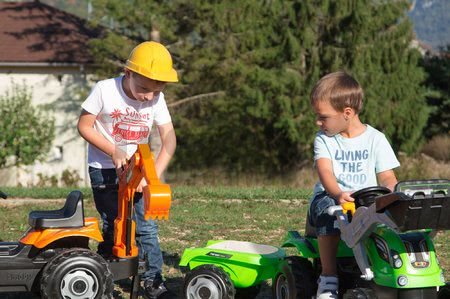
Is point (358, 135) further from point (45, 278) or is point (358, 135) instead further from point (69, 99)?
point (69, 99)

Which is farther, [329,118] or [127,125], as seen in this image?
[127,125]

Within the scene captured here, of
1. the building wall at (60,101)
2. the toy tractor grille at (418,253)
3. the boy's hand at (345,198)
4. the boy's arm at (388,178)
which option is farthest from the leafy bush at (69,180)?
the toy tractor grille at (418,253)

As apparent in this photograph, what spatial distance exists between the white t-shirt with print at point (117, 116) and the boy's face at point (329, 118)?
1.31 meters

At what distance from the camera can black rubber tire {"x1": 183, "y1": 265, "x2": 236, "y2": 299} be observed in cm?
536

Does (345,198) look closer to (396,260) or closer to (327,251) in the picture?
(327,251)

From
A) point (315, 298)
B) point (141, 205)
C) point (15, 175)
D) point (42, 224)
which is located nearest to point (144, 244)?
point (141, 205)

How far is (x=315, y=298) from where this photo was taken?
16.7 ft

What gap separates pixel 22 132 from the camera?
Result: 1225 inches

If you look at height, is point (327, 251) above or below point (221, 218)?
above

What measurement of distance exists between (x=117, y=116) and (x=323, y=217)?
164 centimetres

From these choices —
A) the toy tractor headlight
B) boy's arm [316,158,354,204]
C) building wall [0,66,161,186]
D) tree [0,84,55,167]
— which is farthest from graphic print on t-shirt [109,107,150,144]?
building wall [0,66,161,186]

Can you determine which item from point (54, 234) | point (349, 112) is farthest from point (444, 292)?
point (54, 234)

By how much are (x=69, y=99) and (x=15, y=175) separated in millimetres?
5902

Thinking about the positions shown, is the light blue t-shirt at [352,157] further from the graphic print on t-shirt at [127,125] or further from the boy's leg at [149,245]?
the boy's leg at [149,245]
